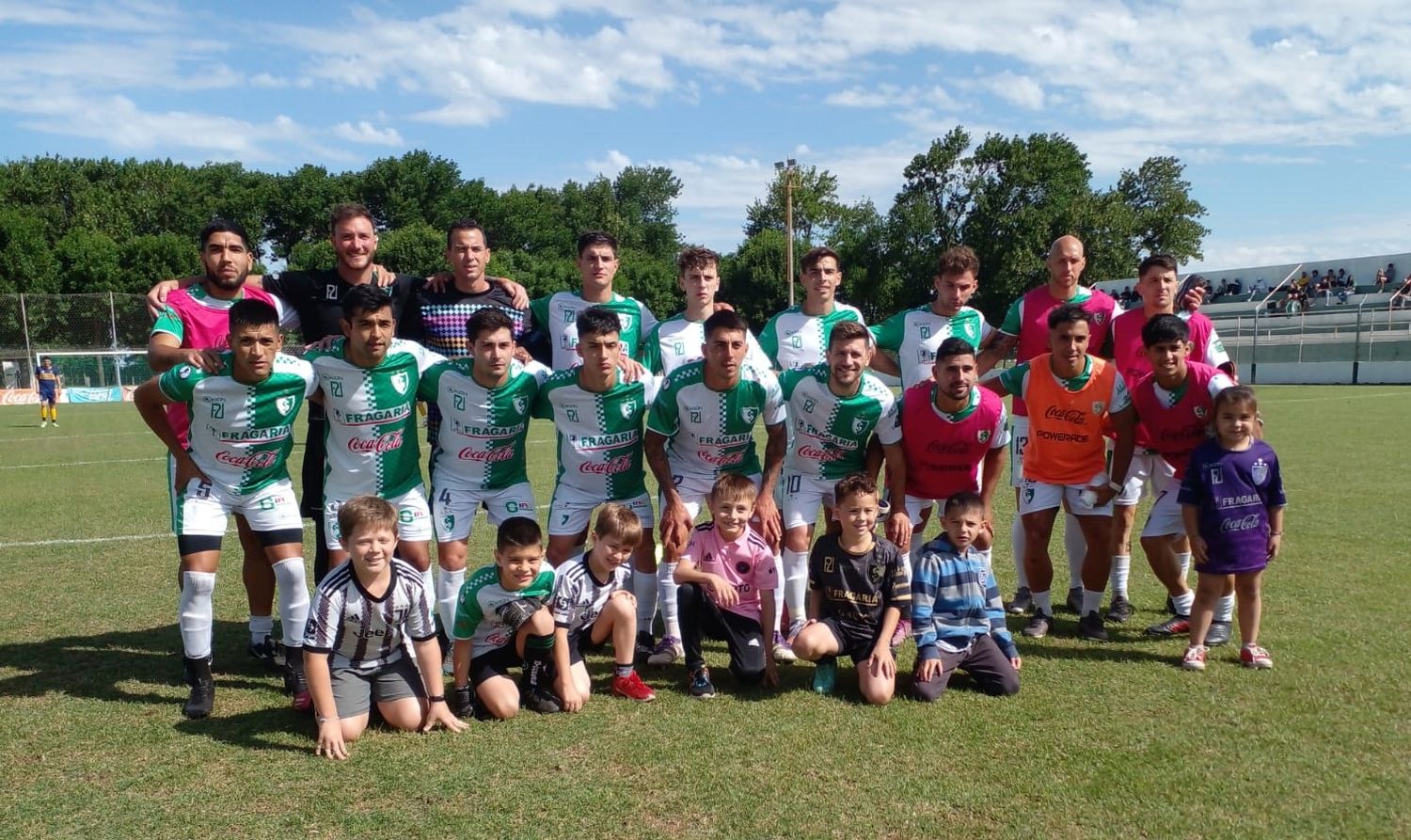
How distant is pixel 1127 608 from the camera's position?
5.66 m

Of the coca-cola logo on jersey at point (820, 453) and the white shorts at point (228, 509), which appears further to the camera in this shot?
the coca-cola logo on jersey at point (820, 453)

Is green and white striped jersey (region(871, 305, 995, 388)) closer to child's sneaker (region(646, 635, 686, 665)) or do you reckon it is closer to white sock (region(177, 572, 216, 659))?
child's sneaker (region(646, 635, 686, 665))

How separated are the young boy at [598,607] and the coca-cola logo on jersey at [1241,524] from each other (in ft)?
9.52

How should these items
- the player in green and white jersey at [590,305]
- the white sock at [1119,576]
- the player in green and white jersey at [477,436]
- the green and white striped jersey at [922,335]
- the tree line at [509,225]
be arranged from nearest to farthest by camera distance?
the player in green and white jersey at [477,436], the player in green and white jersey at [590,305], the white sock at [1119,576], the green and white striped jersey at [922,335], the tree line at [509,225]

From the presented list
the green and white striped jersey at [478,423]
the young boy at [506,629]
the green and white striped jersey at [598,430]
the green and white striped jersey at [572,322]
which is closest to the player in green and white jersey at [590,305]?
the green and white striped jersey at [572,322]

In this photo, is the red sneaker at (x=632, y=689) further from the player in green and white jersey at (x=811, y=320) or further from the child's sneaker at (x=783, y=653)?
the player in green and white jersey at (x=811, y=320)

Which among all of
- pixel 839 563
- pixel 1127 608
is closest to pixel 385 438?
pixel 839 563

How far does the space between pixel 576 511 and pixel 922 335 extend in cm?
251

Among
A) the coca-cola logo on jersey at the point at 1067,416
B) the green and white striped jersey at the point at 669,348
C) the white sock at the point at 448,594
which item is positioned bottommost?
the white sock at the point at 448,594

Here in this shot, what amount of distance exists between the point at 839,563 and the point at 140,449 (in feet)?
50.1

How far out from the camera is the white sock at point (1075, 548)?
5738mm

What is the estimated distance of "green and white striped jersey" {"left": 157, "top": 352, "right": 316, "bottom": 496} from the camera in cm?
445

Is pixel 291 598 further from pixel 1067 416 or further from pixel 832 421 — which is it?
pixel 1067 416

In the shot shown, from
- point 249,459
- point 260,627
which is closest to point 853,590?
point 249,459
